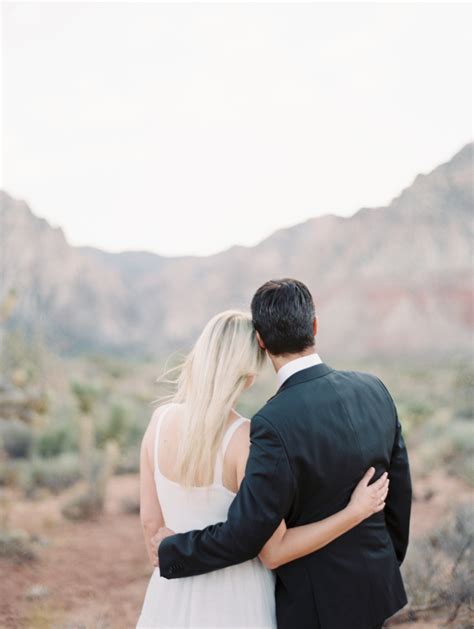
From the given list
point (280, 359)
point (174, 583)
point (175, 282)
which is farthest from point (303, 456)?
point (175, 282)

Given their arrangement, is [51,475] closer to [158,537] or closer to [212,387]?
[158,537]

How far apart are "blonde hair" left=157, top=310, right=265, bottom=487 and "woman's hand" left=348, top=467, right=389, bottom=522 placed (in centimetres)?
47

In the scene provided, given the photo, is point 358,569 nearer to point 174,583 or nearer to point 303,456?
point 303,456

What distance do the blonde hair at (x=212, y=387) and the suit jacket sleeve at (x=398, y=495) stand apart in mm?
548

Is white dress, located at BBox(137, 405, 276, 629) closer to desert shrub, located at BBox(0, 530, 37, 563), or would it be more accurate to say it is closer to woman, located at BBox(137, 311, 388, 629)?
woman, located at BBox(137, 311, 388, 629)

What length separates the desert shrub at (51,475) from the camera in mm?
9703

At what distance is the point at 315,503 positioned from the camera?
2193 mm

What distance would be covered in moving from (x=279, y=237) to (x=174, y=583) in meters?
39.5

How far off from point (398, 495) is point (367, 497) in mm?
368

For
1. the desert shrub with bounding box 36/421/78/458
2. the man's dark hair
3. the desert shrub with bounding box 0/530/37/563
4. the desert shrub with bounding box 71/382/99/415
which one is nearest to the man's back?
the man's dark hair

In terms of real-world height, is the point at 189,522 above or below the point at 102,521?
above

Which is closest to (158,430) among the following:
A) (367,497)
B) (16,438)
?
(367,497)

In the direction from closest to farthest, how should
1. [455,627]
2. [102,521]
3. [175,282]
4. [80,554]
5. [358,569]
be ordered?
[358,569] → [455,627] → [80,554] → [102,521] → [175,282]

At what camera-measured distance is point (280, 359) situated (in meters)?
2.27
